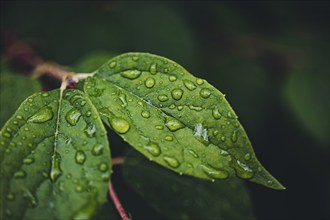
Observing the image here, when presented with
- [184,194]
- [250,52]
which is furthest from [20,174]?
[250,52]

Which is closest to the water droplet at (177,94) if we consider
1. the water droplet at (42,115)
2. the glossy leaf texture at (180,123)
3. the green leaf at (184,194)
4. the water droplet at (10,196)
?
the glossy leaf texture at (180,123)

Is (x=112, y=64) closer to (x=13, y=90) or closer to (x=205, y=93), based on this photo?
(x=205, y=93)

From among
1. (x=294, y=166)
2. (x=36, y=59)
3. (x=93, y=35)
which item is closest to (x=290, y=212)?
(x=294, y=166)

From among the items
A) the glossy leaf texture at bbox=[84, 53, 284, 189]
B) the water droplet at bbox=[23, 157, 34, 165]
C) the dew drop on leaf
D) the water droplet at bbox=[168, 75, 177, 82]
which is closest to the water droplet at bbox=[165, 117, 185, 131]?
the glossy leaf texture at bbox=[84, 53, 284, 189]

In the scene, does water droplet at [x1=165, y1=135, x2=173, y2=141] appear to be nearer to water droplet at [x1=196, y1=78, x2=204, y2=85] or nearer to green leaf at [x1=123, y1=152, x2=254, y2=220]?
water droplet at [x1=196, y1=78, x2=204, y2=85]

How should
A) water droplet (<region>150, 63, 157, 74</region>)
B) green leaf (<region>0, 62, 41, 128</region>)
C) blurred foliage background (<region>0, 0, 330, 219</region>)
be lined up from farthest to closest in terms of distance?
1. blurred foliage background (<region>0, 0, 330, 219</region>)
2. green leaf (<region>0, 62, 41, 128</region>)
3. water droplet (<region>150, 63, 157, 74</region>)

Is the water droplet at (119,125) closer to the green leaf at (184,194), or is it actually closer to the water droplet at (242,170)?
the water droplet at (242,170)
